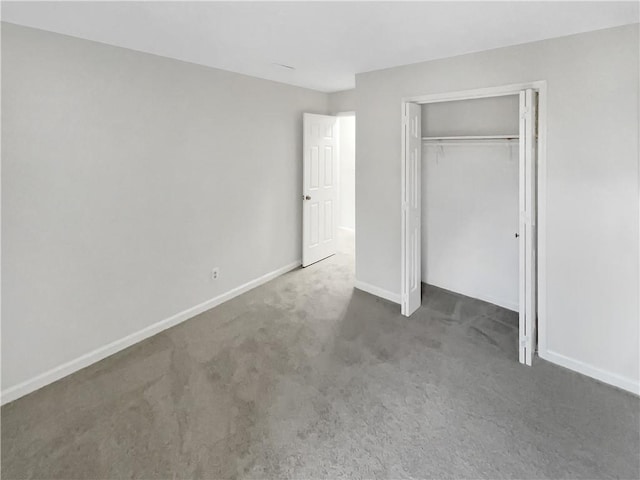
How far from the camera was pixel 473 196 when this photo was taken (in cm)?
388

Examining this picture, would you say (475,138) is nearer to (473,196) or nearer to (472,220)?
(473,196)

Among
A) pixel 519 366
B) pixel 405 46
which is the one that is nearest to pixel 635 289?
pixel 519 366

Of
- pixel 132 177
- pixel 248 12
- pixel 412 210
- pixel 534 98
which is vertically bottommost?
pixel 412 210

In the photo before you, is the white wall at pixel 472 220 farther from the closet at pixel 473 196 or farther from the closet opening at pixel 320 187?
the closet opening at pixel 320 187

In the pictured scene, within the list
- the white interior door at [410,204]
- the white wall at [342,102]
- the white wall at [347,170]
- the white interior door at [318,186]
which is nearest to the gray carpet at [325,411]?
the white interior door at [410,204]

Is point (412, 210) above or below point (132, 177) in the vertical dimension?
below

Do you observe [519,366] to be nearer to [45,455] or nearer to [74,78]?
[45,455]

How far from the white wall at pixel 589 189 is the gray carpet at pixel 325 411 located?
0.96 feet

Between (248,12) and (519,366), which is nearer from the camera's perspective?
(248,12)

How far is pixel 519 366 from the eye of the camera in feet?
9.27

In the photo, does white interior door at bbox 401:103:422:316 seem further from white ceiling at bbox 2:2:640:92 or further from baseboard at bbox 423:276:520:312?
baseboard at bbox 423:276:520:312

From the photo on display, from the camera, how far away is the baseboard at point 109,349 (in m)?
2.54

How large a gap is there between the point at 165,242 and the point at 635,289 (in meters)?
3.58

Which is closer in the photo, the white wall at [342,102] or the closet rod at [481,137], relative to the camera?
the closet rod at [481,137]
